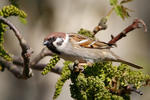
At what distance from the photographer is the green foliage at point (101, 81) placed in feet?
6.40

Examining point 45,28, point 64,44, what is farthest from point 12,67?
point 45,28

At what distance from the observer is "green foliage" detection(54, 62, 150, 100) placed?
6.40ft

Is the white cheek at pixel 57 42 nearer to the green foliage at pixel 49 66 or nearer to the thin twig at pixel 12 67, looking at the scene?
the thin twig at pixel 12 67

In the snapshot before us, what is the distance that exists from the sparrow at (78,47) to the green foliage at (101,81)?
674mm

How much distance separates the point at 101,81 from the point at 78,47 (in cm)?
124

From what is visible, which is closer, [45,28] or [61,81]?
[61,81]

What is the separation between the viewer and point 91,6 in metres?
5.89

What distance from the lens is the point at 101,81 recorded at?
1965 mm

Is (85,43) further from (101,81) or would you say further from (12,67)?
(101,81)

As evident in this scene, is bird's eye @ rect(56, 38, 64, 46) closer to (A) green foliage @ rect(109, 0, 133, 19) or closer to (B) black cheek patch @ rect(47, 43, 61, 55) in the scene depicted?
(B) black cheek patch @ rect(47, 43, 61, 55)

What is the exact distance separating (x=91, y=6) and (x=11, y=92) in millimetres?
2119

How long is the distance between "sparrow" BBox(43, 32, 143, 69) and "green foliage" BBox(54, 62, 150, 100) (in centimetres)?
67

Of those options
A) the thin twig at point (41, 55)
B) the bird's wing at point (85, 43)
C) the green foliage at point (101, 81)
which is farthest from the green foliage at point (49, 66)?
the bird's wing at point (85, 43)

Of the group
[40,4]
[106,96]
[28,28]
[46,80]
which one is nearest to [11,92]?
[46,80]
